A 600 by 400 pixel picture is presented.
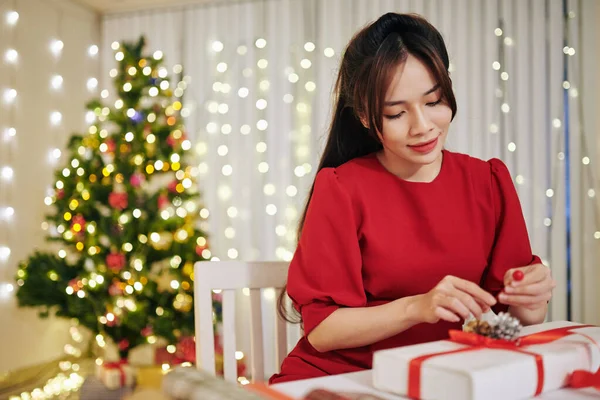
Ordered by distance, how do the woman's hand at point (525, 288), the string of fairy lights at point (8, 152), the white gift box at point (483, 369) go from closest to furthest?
the white gift box at point (483, 369) → the woman's hand at point (525, 288) → the string of fairy lights at point (8, 152)

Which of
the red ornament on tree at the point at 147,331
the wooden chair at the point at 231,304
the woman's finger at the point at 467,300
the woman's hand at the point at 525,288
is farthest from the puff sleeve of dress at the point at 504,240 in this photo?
the red ornament on tree at the point at 147,331

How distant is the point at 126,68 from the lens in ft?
10.5

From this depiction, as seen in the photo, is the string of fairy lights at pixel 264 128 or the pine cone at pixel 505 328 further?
the string of fairy lights at pixel 264 128

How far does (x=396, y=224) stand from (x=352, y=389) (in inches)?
16.5

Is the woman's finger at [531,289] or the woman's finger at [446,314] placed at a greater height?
the woman's finger at [531,289]

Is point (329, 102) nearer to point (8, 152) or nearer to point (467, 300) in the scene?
point (8, 152)

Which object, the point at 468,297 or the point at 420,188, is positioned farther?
the point at 420,188

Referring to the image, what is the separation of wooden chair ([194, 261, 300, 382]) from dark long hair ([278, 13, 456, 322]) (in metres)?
0.05

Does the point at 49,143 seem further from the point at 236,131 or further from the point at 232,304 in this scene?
the point at 232,304

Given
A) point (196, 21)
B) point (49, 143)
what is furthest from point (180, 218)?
point (196, 21)

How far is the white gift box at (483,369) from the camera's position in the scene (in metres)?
0.55

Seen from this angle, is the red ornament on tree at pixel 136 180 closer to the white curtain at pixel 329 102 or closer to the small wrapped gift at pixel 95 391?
the white curtain at pixel 329 102

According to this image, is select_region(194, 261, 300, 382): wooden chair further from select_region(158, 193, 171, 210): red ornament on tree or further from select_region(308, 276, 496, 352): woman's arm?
select_region(158, 193, 171, 210): red ornament on tree

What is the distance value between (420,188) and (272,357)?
8.60 ft
